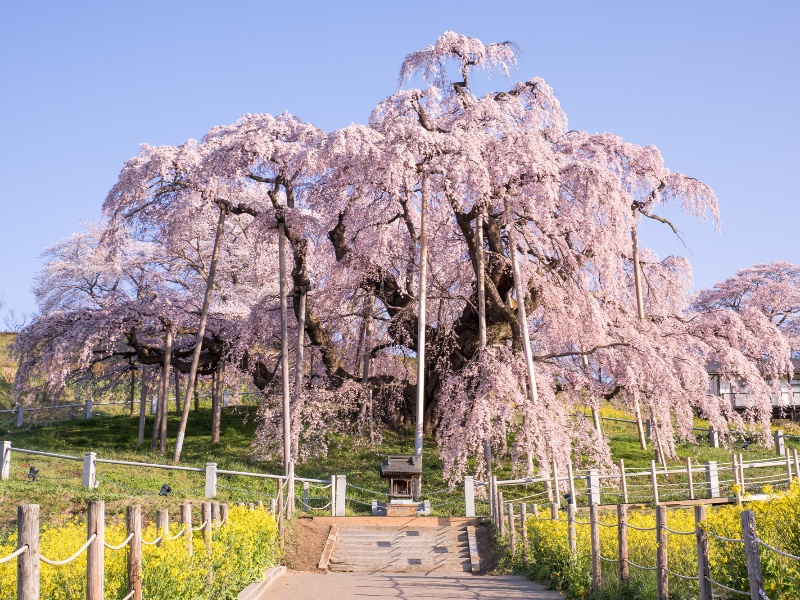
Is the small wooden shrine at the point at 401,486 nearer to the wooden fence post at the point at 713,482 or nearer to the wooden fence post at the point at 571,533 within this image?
the wooden fence post at the point at 713,482

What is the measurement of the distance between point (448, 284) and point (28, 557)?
25.6m

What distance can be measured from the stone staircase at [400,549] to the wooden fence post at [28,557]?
1190 cm

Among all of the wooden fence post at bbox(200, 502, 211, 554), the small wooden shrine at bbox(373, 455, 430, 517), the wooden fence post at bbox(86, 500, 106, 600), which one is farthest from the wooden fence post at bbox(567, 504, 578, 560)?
the small wooden shrine at bbox(373, 455, 430, 517)

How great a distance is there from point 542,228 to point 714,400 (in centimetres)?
853

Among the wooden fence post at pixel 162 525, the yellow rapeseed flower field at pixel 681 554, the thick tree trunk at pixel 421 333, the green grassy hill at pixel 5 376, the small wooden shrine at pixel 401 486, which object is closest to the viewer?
the yellow rapeseed flower field at pixel 681 554

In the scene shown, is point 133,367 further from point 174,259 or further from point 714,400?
point 714,400

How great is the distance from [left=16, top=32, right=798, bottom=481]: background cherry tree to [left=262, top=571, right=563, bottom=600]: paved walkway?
828 cm

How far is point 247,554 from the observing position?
39.9 feet

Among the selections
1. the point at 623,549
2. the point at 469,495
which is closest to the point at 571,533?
the point at 623,549

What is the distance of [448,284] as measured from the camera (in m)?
31.2

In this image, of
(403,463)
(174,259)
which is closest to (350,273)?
(403,463)

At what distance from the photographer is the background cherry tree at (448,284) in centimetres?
2469

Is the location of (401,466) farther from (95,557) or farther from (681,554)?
(95,557)

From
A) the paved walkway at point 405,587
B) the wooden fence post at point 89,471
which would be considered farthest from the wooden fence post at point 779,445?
the wooden fence post at point 89,471
